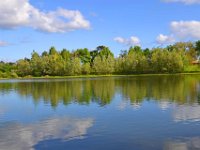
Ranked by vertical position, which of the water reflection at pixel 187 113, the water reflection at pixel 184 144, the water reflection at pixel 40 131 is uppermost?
the water reflection at pixel 187 113

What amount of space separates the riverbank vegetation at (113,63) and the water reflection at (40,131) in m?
116

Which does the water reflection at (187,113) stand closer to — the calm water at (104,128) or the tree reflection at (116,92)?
the calm water at (104,128)

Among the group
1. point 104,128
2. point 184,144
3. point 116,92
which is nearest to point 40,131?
point 104,128

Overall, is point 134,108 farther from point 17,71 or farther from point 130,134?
point 17,71

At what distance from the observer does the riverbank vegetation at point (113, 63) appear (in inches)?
5748

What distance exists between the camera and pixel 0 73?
575ft

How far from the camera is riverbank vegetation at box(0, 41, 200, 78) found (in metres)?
146

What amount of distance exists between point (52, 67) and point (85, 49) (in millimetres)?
26177

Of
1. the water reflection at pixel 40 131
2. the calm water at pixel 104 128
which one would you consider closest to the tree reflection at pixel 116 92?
the calm water at pixel 104 128

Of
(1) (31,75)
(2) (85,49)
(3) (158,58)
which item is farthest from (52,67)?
(3) (158,58)

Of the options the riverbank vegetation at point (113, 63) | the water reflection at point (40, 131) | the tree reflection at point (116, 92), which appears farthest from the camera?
the riverbank vegetation at point (113, 63)

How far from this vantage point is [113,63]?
518ft

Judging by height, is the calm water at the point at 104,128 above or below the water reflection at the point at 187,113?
below

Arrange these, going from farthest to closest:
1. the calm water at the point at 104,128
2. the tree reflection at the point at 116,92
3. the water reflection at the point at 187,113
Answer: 1. the tree reflection at the point at 116,92
2. the water reflection at the point at 187,113
3. the calm water at the point at 104,128
